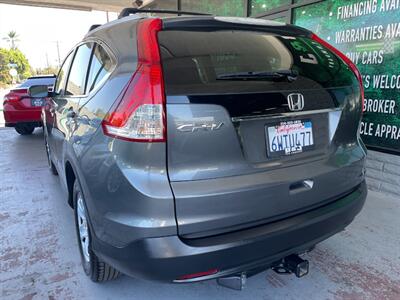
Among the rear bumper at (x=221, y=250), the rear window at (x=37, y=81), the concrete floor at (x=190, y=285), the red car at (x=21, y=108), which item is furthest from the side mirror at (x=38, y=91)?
the rear window at (x=37, y=81)

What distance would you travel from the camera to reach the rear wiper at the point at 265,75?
1.62 m

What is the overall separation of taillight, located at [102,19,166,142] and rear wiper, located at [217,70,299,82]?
1.05 feet

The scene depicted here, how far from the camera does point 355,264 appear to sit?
2.49 m

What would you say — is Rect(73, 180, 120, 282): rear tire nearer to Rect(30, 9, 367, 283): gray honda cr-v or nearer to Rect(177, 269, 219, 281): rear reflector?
Rect(30, 9, 367, 283): gray honda cr-v

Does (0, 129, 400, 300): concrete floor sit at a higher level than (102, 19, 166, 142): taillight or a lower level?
lower

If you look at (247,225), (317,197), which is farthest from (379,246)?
(247,225)

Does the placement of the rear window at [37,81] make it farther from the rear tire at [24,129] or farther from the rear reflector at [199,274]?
the rear reflector at [199,274]

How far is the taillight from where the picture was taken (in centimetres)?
146

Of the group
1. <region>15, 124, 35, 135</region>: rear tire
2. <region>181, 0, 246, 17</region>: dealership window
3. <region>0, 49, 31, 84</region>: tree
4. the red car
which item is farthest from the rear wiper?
<region>0, 49, 31, 84</region>: tree

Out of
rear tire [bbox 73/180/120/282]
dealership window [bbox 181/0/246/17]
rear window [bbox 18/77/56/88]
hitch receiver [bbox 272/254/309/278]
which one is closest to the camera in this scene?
hitch receiver [bbox 272/254/309/278]

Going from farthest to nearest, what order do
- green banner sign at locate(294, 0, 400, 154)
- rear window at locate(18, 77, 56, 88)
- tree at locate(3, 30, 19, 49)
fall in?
1. tree at locate(3, 30, 19, 49)
2. rear window at locate(18, 77, 56, 88)
3. green banner sign at locate(294, 0, 400, 154)

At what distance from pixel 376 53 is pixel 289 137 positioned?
263cm

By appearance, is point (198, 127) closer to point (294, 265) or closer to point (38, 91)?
point (294, 265)

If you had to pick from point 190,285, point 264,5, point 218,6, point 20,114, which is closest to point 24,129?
point 20,114
